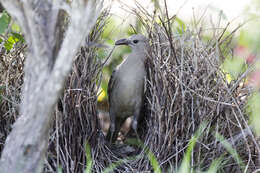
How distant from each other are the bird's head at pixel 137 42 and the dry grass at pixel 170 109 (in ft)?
1.32

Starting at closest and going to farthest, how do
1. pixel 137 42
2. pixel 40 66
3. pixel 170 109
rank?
pixel 40 66 < pixel 170 109 < pixel 137 42

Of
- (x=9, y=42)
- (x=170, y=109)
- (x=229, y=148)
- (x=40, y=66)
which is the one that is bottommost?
(x=229, y=148)

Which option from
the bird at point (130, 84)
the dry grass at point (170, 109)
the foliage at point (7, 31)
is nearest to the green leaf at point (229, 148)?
the dry grass at point (170, 109)

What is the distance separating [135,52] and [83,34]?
1977 millimetres

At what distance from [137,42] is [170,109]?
100 cm

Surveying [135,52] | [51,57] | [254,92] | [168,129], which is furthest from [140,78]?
[51,57]

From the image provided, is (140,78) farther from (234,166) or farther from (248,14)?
(248,14)

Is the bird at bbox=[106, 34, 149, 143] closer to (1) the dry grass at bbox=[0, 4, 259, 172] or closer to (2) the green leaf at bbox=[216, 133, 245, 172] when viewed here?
(1) the dry grass at bbox=[0, 4, 259, 172]

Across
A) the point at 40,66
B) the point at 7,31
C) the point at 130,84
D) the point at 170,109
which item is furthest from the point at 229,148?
the point at 7,31

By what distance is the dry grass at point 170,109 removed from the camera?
9.18ft

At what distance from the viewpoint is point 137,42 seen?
142 inches

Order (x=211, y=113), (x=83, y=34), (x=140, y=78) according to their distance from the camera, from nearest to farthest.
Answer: (x=83, y=34) → (x=211, y=113) → (x=140, y=78)

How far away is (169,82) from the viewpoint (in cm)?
297

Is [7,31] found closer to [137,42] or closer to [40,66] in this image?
[40,66]
